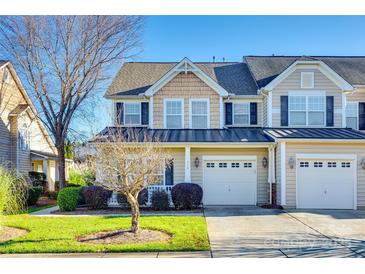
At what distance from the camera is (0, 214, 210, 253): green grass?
307 inches

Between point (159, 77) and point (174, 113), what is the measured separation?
341cm

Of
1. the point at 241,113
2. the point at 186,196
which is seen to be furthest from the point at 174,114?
the point at 186,196

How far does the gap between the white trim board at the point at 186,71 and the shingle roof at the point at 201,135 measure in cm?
186

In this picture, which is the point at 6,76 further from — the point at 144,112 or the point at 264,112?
the point at 264,112

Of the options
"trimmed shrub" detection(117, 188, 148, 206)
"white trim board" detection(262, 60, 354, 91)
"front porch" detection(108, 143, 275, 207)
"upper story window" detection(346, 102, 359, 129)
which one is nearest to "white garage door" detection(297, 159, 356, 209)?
"front porch" detection(108, 143, 275, 207)

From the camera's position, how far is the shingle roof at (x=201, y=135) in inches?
613

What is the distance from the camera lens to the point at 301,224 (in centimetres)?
1111

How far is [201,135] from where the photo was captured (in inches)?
644

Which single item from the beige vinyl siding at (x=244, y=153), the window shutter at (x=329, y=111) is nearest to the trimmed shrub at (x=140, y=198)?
the beige vinyl siding at (x=244, y=153)

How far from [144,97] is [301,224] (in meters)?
9.75

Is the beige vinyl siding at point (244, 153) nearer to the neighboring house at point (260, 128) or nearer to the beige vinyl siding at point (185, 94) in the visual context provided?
the neighboring house at point (260, 128)

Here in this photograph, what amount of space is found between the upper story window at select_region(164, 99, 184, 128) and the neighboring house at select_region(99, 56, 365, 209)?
5 cm
